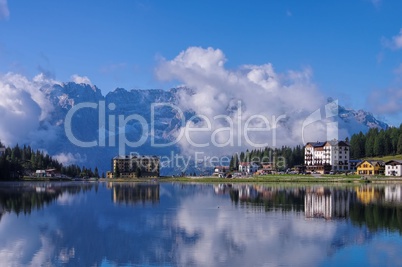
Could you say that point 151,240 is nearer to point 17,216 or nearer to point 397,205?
point 17,216

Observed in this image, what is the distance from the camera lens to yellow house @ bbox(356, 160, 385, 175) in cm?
15250

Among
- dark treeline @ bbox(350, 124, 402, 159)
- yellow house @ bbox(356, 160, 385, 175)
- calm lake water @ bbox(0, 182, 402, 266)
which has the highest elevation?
dark treeline @ bbox(350, 124, 402, 159)

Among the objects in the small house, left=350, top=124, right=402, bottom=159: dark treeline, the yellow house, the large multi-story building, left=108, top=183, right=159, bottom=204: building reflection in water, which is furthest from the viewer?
left=350, top=124, right=402, bottom=159: dark treeline

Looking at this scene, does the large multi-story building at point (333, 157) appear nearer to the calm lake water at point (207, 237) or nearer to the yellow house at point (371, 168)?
the yellow house at point (371, 168)

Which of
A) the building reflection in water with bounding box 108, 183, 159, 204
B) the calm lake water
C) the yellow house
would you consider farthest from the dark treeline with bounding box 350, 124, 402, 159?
the calm lake water

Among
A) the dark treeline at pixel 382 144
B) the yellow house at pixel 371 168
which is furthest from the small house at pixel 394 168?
the dark treeline at pixel 382 144

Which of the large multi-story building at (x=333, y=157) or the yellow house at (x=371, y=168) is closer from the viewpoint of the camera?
the yellow house at (x=371, y=168)

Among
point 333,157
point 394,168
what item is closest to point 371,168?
point 394,168

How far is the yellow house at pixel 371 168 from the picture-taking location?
152 m

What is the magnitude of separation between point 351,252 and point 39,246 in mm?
19490

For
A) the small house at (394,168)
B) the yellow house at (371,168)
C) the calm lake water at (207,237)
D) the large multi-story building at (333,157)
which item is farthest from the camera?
the large multi-story building at (333,157)

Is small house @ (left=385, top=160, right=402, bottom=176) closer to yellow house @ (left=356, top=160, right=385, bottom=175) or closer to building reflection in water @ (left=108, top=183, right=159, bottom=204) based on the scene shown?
yellow house @ (left=356, top=160, right=385, bottom=175)

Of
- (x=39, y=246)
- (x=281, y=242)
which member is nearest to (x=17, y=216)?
(x=39, y=246)

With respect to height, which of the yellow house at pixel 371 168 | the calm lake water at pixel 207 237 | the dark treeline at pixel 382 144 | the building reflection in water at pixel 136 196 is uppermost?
the dark treeline at pixel 382 144
